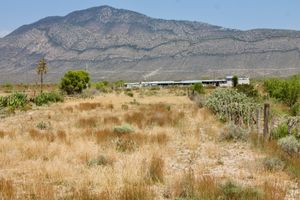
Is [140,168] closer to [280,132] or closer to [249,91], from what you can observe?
[280,132]

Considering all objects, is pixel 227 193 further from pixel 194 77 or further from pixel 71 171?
pixel 194 77

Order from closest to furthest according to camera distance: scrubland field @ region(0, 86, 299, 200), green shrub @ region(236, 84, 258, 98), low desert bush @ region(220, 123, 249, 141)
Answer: scrubland field @ region(0, 86, 299, 200), low desert bush @ region(220, 123, 249, 141), green shrub @ region(236, 84, 258, 98)

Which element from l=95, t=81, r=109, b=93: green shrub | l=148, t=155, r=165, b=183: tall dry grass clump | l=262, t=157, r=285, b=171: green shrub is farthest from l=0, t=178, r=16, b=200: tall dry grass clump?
l=95, t=81, r=109, b=93: green shrub

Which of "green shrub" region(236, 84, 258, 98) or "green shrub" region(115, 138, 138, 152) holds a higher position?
"green shrub" region(115, 138, 138, 152)

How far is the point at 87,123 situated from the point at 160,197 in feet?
52.7

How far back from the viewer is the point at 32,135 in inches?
755

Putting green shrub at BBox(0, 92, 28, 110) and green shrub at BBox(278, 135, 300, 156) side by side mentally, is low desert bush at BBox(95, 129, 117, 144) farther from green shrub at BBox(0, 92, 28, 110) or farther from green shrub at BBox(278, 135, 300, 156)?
green shrub at BBox(0, 92, 28, 110)

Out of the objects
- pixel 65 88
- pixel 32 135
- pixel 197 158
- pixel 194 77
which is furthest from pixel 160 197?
pixel 194 77

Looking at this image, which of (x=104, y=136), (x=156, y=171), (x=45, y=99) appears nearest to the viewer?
(x=156, y=171)

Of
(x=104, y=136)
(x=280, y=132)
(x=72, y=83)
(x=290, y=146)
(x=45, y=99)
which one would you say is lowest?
(x=45, y=99)

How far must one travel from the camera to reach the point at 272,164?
472 inches

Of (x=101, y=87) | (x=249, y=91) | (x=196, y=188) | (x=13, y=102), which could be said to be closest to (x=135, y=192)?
(x=196, y=188)

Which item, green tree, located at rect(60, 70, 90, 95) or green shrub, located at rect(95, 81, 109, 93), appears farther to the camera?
green shrub, located at rect(95, 81, 109, 93)

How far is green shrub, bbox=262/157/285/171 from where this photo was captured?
39.0 ft
